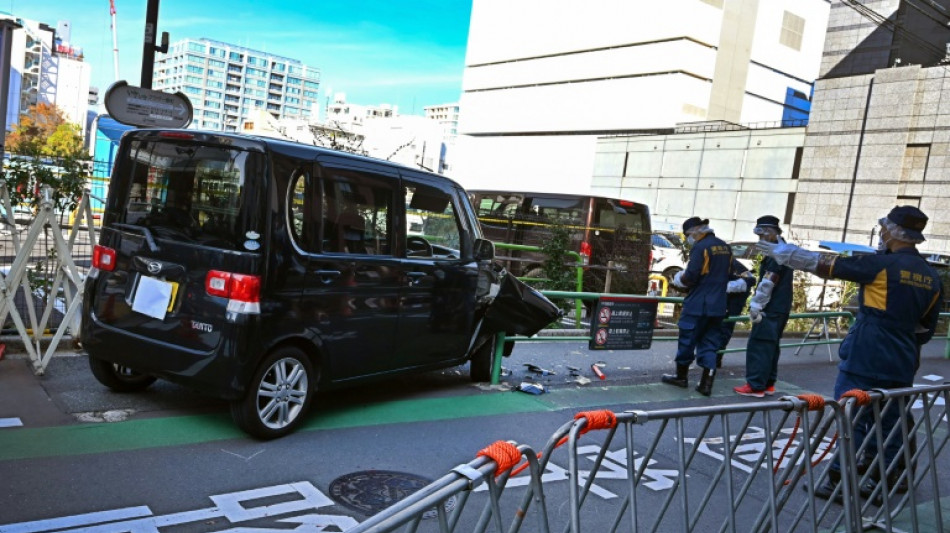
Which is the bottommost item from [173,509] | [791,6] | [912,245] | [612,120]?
[173,509]

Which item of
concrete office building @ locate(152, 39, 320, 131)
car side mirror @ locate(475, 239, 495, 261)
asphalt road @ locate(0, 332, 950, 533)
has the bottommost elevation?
asphalt road @ locate(0, 332, 950, 533)

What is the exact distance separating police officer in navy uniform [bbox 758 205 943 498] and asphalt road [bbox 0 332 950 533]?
91 cm

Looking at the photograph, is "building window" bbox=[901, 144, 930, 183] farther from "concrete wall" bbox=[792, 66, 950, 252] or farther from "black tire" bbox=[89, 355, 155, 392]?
"black tire" bbox=[89, 355, 155, 392]

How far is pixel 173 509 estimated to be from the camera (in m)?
3.86

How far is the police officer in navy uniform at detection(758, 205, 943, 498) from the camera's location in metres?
A: 4.77

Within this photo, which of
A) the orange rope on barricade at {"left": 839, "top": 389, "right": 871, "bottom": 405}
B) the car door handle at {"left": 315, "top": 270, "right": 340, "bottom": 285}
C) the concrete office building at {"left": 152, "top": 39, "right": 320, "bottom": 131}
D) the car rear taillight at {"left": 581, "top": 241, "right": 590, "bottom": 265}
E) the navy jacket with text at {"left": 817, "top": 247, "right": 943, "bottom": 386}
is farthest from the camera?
the concrete office building at {"left": 152, "top": 39, "right": 320, "bottom": 131}

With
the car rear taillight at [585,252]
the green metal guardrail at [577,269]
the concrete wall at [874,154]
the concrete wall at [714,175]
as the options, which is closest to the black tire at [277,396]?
the green metal guardrail at [577,269]

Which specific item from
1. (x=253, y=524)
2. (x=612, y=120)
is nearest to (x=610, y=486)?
(x=253, y=524)

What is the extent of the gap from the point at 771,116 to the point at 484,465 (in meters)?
55.1

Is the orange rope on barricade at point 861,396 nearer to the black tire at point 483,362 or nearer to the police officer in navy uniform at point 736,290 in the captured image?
the black tire at point 483,362

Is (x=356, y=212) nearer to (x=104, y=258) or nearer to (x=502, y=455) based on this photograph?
(x=104, y=258)

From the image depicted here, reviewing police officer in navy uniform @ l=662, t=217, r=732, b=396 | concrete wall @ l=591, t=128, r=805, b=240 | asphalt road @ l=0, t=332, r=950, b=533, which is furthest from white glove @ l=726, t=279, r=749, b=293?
concrete wall @ l=591, t=128, r=805, b=240

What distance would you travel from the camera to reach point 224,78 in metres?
182

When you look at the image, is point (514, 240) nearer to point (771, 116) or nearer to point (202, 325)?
point (202, 325)
